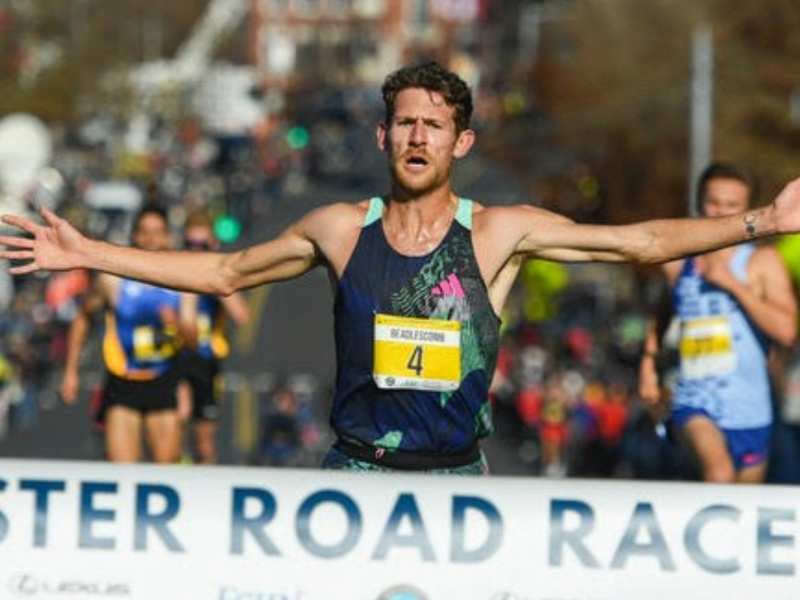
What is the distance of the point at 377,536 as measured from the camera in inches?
279

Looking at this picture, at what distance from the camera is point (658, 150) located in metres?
55.9

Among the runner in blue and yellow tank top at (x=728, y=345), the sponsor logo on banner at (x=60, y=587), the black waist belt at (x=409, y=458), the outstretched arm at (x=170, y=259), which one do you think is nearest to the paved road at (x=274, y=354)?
the runner in blue and yellow tank top at (x=728, y=345)

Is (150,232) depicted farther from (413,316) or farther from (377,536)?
(377,536)

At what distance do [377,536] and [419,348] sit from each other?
1.97 ft

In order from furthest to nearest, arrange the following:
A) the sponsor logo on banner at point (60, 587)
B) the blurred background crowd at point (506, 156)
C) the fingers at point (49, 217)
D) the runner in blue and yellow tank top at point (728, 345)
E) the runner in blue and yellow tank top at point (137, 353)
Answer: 1. the blurred background crowd at point (506, 156)
2. the runner in blue and yellow tank top at point (137, 353)
3. the runner in blue and yellow tank top at point (728, 345)
4. the fingers at point (49, 217)
5. the sponsor logo on banner at point (60, 587)

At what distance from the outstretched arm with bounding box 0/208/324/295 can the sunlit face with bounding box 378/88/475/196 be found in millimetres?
335

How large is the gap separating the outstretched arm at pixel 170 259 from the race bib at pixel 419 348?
38 centimetres

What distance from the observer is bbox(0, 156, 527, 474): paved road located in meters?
32.0

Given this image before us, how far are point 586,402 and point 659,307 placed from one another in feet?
61.2

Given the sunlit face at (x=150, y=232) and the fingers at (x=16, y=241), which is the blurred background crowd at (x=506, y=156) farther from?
the sunlit face at (x=150, y=232)

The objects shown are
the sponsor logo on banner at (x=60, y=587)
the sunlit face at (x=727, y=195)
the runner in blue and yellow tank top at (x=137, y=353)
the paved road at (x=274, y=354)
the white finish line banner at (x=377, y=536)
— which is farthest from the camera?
the paved road at (x=274, y=354)

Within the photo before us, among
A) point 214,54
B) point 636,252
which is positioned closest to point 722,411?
point 636,252

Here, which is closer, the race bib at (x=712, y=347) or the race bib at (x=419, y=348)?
the race bib at (x=419, y=348)

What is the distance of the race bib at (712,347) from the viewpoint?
11.4 meters
